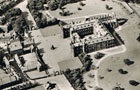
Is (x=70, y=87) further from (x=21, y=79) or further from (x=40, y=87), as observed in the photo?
(x=21, y=79)

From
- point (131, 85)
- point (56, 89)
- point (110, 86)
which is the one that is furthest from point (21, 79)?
point (131, 85)

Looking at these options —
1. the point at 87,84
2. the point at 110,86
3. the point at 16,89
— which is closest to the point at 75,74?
the point at 87,84

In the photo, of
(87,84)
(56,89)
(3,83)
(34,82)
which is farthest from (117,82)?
(3,83)

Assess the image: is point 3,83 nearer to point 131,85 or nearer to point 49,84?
point 49,84

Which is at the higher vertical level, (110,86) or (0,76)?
(0,76)

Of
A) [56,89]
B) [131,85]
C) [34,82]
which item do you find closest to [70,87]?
[56,89]

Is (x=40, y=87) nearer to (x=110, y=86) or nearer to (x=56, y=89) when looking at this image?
(x=56, y=89)

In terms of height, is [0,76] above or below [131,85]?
above
